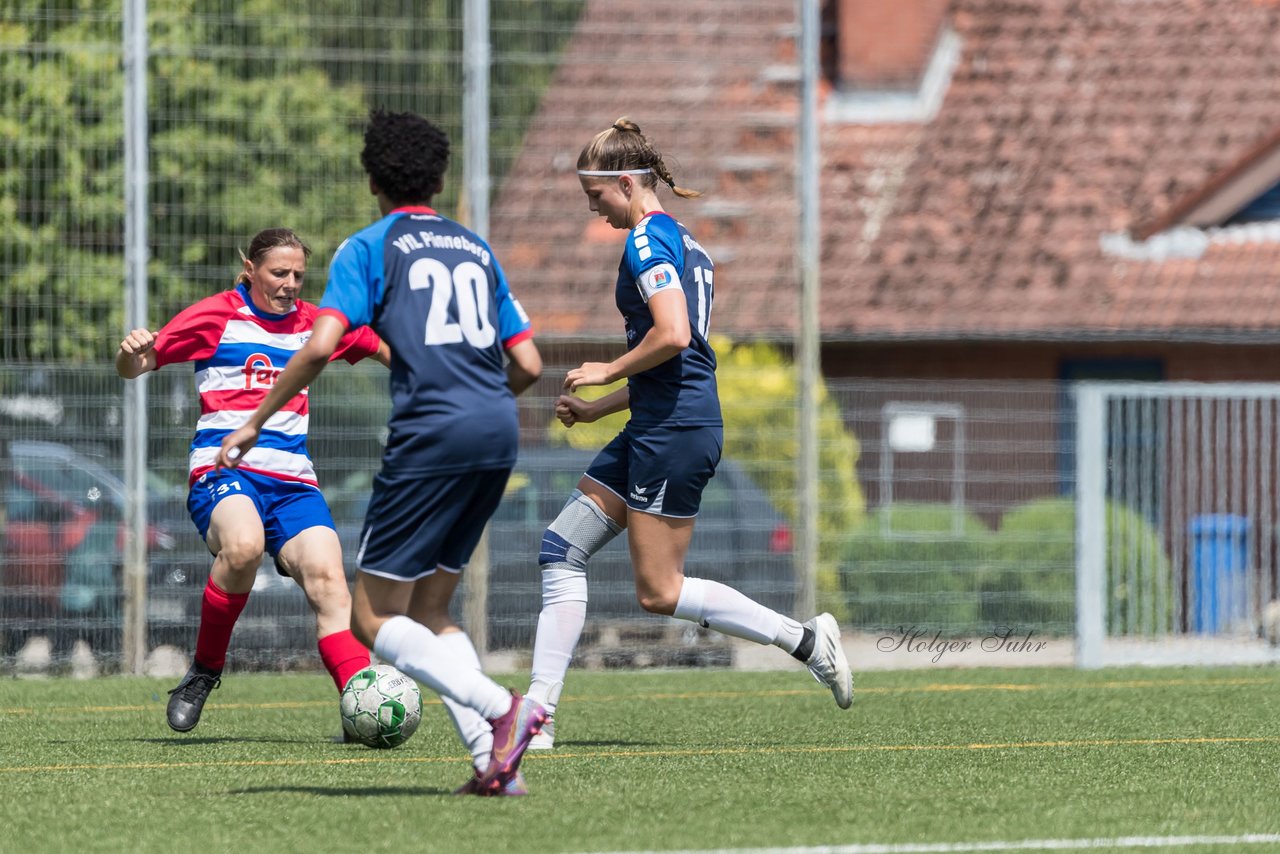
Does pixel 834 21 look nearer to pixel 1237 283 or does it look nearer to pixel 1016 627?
pixel 1237 283

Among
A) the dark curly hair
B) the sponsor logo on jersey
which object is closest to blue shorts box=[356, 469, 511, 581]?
the dark curly hair

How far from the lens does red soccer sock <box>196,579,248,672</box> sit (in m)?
8.38

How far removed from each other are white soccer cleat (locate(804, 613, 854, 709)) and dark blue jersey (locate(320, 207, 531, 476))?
2.21 meters

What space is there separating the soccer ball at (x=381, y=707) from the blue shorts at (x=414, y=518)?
1.72 meters

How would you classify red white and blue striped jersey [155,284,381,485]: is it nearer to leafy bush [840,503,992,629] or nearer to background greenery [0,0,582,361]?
background greenery [0,0,582,361]

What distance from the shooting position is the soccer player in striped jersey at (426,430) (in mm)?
5902

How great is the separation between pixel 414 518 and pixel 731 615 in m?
2.09

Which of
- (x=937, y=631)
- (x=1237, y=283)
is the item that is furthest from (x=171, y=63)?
(x=1237, y=283)

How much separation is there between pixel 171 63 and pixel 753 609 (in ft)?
25.9

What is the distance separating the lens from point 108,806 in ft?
20.3

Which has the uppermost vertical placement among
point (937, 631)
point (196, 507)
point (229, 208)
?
point (229, 208)

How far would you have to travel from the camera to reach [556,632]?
7.57 metres

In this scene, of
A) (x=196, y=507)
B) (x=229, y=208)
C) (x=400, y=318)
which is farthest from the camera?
(x=229, y=208)

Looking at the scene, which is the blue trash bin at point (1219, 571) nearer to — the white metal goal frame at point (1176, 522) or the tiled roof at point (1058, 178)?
the white metal goal frame at point (1176, 522)
